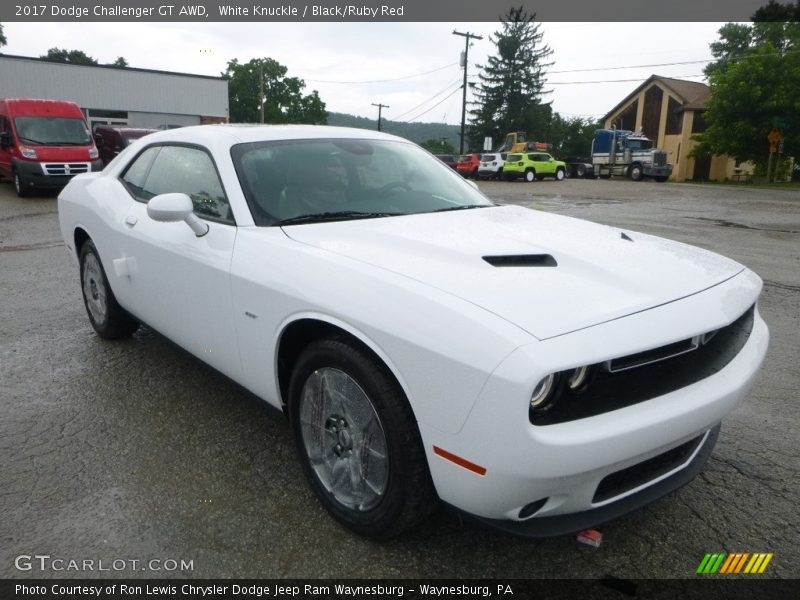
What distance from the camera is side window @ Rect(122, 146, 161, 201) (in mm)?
3834

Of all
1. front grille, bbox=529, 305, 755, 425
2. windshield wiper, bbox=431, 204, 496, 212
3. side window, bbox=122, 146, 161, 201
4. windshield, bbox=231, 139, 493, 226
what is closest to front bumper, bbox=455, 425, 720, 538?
front grille, bbox=529, 305, 755, 425

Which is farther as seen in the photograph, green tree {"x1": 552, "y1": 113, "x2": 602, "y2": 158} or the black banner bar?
green tree {"x1": 552, "y1": 113, "x2": 602, "y2": 158}

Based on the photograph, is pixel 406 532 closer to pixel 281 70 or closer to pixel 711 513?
pixel 711 513

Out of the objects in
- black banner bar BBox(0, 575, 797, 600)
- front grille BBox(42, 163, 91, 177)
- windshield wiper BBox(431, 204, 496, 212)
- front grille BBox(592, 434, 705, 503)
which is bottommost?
black banner bar BBox(0, 575, 797, 600)

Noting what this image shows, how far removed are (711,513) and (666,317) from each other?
1046mm

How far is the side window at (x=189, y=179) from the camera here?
2979 millimetres

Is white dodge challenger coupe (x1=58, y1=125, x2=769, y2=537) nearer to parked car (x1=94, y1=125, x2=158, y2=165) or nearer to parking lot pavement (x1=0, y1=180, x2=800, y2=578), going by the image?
parking lot pavement (x1=0, y1=180, x2=800, y2=578)

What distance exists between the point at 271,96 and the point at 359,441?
80385 millimetres

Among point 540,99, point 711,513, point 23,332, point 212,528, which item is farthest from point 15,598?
point 540,99

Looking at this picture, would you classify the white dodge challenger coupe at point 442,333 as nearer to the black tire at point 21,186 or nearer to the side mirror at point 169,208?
the side mirror at point 169,208

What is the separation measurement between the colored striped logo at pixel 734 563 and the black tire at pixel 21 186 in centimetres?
1632

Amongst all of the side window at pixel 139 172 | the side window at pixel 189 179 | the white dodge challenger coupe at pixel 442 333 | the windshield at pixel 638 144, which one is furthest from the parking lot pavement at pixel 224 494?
the windshield at pixel 638 144

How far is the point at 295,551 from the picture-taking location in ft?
7.37

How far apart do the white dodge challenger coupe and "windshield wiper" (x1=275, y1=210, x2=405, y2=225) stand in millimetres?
10
